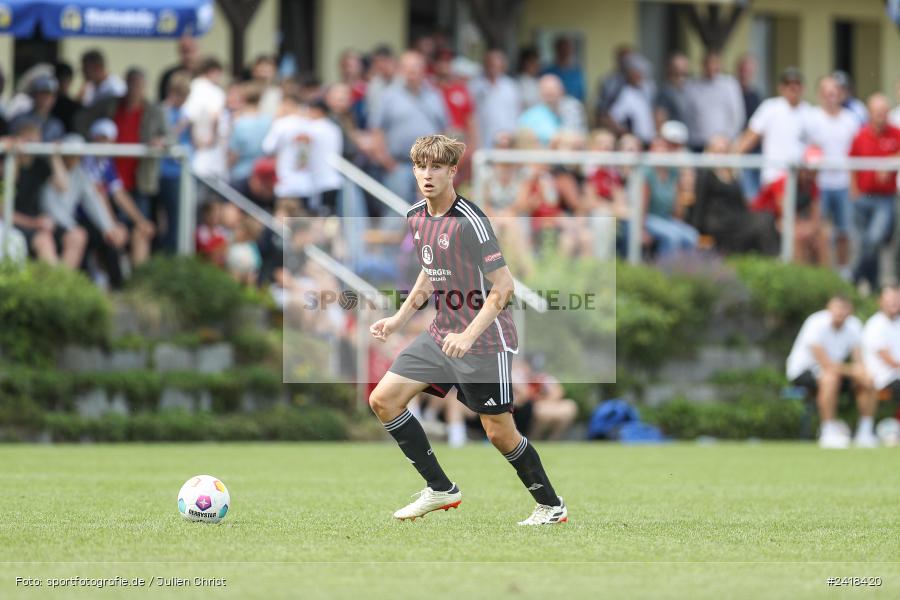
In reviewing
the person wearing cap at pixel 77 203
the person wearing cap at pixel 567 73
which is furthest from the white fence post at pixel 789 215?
the person wearing cap at pixel 77 203

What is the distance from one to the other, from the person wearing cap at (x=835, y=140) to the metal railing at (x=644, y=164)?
0.35 m

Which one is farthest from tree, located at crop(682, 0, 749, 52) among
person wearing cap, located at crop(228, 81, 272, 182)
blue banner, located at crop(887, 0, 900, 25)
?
person wearing cap, located at crop(228, 81, 272, 182)

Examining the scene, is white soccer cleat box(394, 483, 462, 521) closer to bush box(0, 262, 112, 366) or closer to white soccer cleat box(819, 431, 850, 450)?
bush box(0, 262, 112, 366)

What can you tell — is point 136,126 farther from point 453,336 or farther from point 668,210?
point 453,336

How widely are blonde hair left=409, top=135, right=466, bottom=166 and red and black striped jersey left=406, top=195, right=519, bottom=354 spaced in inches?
11.7

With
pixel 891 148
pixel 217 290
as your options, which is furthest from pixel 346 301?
pixel 891 148

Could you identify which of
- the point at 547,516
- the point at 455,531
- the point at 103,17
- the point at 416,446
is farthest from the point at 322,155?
the point at 455,531

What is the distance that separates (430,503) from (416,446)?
329 mm

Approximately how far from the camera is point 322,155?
62.3ft

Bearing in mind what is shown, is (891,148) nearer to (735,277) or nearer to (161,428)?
(735,277)

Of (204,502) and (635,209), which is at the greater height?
(635,209)

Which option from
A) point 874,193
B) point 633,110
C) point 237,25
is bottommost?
point 874,193

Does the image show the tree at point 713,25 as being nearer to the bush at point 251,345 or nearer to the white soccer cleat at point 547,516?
the bush at point 251,345

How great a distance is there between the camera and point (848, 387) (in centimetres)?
1967
